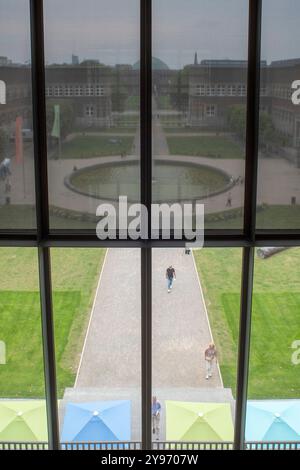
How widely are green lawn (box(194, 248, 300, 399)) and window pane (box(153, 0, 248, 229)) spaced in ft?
1.31

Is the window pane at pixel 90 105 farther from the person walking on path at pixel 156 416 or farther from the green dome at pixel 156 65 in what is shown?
the person walking on path at pixel 156 416

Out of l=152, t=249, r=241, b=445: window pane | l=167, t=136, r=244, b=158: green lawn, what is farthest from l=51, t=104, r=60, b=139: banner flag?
l=152, t=249, r=241, b=445: window pane

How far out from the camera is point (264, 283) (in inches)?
181

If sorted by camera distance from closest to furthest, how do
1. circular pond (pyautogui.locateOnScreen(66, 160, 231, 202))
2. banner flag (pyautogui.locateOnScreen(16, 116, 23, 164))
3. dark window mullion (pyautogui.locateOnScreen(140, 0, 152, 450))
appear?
dark window mullion (pyautogui.locateOnScreen(140, 0, 152, 450)), banner flag (pyautogui.locateOnScreen(16, 116, 23, 164)), circular pond (pyautogui.locateOnScreen(66, 160, 231, 202))

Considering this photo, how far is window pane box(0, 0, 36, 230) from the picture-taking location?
4230 millimetres

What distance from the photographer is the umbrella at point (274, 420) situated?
4699mm

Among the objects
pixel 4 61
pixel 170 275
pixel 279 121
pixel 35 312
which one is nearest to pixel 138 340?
pixel 170 275

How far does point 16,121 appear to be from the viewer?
4336 millimetres

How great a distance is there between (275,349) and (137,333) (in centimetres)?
122

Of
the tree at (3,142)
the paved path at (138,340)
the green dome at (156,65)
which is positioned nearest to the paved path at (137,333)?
the paved path at (138,340)

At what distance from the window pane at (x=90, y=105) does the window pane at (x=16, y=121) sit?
6.8 inches

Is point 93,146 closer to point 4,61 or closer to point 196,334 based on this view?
point 4,61

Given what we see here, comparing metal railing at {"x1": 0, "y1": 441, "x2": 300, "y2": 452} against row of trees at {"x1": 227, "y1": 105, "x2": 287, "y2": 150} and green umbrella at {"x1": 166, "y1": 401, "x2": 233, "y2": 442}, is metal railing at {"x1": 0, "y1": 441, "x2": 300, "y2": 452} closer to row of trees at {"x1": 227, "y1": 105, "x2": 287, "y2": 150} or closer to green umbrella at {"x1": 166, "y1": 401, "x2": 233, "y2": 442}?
green umbrella at {"x1": 166, "y1": 401, "x2": 233, "y2": 442}
